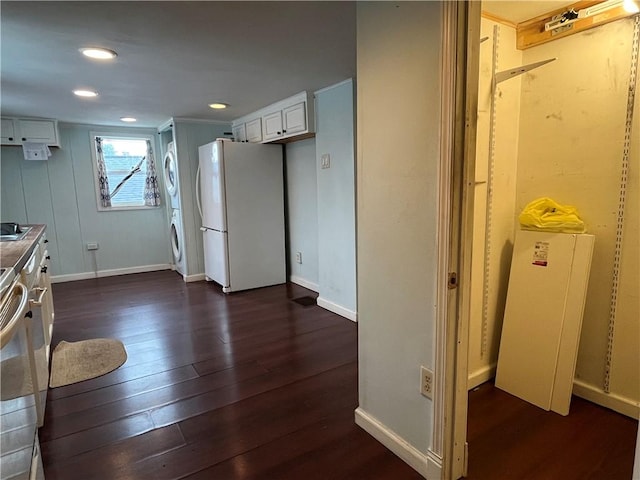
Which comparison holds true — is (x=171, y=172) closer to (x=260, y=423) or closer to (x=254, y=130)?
(x=254, y=130)

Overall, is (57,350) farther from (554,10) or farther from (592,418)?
(554,10)

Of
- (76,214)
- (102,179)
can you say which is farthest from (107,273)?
(102,179)

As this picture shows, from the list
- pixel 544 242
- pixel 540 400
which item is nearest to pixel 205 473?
pixel 540 400

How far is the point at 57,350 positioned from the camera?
2.85 meters

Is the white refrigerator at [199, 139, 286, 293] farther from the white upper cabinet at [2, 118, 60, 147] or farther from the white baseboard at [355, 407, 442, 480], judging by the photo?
the white baseboard at [355, 407, 442, 480]

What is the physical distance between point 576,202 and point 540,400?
1.11m

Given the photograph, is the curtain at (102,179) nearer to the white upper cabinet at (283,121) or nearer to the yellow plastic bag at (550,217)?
the white upper cabinet at (283,121)

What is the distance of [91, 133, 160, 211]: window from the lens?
5.14 m

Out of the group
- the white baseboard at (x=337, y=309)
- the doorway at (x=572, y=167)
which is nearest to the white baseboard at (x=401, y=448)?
the doorway at (x=572, y=167)

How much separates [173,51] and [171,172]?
2824 mm

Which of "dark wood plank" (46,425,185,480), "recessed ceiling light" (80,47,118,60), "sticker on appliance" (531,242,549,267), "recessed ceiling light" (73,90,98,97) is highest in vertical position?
"recessed ceiling light" (73,90,98,97)

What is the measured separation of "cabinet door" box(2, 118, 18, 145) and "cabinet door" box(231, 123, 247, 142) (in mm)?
2531

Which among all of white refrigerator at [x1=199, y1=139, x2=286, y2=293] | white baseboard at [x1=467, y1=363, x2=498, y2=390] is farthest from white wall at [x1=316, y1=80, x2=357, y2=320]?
white baseboard at [x1=467, y1=363, x2=498, y2=390]

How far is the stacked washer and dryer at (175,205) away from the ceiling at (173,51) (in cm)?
104
